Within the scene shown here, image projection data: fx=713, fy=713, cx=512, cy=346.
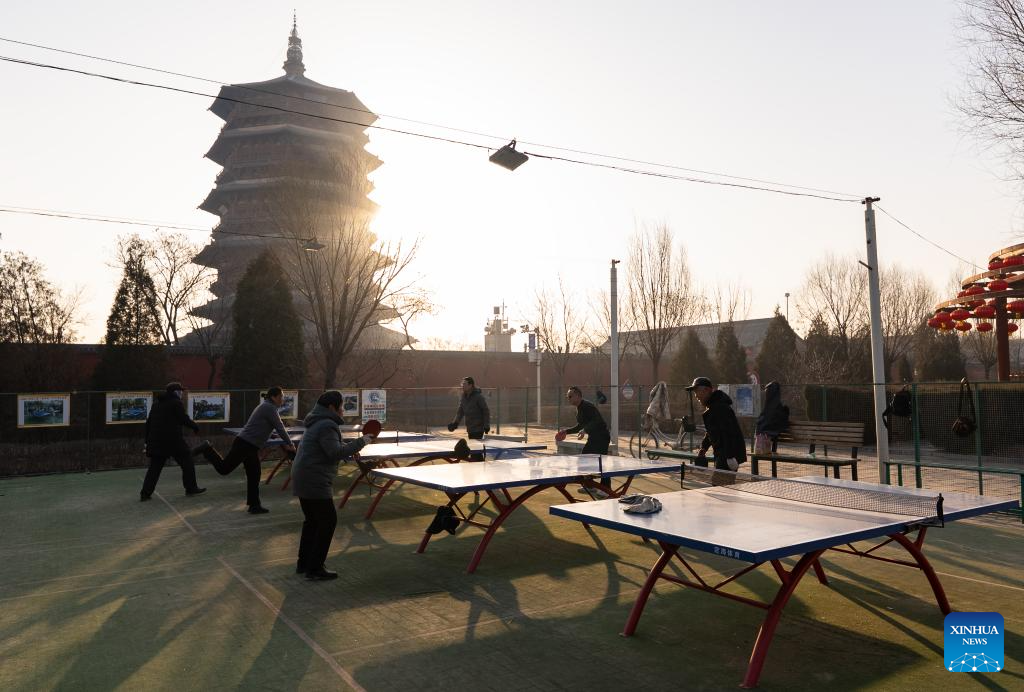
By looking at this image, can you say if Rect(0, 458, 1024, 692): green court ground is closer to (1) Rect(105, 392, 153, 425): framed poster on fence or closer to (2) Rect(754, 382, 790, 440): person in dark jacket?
(2) Rect(754, 382, 790, 440): person in dark jacket

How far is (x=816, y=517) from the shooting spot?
18.8ft

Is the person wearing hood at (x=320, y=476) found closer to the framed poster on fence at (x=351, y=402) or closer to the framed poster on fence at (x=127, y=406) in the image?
the framed poster on fence at (x=127, y=406)

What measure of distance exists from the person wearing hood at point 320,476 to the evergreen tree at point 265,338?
788 inches

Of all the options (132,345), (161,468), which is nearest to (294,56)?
(132,345)

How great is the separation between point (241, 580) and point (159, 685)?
267 centimetres

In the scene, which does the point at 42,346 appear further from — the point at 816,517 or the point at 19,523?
the point at 816,517

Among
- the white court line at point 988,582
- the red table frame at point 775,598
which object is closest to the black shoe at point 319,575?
the red table frame at point 775,598

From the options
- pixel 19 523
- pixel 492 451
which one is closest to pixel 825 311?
pixel 492 451

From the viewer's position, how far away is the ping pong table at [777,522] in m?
4.77

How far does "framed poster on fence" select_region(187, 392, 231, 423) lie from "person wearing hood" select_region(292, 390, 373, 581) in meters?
14.6

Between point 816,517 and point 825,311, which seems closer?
point 816,517

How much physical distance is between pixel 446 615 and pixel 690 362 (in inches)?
1277

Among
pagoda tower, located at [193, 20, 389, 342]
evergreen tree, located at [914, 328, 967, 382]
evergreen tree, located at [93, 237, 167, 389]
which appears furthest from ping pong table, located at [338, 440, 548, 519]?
pagoda tower, located at [193, 20, 389, 342]

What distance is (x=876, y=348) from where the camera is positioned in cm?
1376
